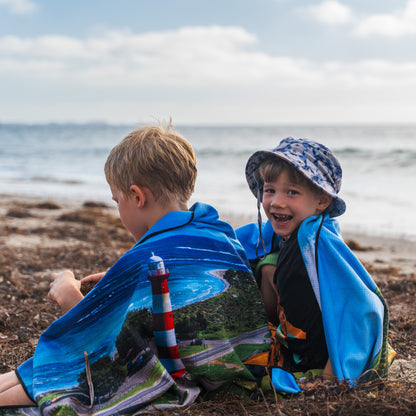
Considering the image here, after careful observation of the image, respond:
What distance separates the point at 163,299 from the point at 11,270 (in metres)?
3.43

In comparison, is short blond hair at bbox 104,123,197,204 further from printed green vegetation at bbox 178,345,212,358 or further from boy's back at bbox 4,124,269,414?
printed green vegetation at bbox 178,345,212,358

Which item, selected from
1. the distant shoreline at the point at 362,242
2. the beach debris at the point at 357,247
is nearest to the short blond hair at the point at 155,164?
the distant shoreline at the point at 362,242

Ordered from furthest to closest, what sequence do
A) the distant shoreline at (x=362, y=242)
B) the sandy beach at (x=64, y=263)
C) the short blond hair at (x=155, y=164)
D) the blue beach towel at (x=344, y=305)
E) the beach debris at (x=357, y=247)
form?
the beach debris at (x=357, y=247) → the distant shoreline at (x=362, y=242) → the sandy beach at (x=64, y=263) → the short blond hair at (x=155, y=164) → the blue beach towel at (x=344, y=305)

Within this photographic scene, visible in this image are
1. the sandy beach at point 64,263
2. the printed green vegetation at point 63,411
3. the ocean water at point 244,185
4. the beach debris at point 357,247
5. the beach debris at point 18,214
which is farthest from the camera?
the ocean water at point 244,185

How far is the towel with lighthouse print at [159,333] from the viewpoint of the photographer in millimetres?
2096

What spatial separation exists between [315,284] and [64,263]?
149 inches

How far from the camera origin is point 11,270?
4.96 meters

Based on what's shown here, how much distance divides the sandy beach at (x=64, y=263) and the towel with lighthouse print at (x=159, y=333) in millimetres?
896

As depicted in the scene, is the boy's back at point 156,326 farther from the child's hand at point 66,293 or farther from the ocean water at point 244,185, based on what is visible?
the ocean water at point 244,185

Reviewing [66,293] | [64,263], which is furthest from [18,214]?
[66,293]

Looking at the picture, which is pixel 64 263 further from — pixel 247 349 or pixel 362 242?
pixel 362 242

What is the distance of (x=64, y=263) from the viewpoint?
17.6ft

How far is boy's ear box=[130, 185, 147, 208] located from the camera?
7.60 feet

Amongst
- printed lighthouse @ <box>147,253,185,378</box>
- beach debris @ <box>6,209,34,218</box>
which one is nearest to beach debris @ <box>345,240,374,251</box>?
printed lighthouse @ <box>147,253,185,378</box>
